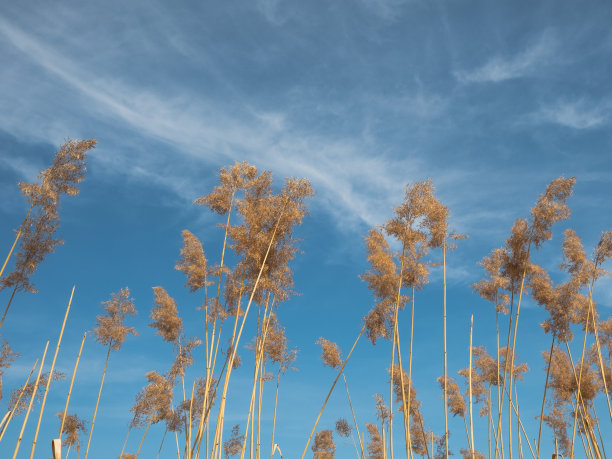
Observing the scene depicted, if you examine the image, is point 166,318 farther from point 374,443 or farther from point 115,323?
point 374,443

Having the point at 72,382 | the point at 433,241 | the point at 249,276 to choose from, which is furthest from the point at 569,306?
the point at 72,382

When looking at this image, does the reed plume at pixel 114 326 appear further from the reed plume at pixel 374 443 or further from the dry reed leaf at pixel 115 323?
the reed plume at pixel 374 443

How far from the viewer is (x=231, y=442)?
10.4 meters

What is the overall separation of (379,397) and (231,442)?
3.44 metres

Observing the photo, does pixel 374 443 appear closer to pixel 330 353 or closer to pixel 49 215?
pixel 330 353

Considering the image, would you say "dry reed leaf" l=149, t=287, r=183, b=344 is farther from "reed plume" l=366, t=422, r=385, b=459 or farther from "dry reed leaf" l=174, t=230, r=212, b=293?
"reed plume" l=366, t=422, r=385, b=459

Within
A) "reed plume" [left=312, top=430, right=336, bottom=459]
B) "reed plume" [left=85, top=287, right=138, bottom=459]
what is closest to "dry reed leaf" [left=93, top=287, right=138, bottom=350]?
"reed plume" [left=85, top=287, right=138, bottom=459]

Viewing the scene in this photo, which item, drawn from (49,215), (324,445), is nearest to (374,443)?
(324,445)

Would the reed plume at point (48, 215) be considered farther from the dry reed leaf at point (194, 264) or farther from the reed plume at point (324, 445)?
the reed plume at point (324, 445)

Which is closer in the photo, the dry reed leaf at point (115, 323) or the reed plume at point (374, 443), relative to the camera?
the dry reed leaf at point (115, 323)

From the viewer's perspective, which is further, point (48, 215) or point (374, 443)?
point (374, 443)

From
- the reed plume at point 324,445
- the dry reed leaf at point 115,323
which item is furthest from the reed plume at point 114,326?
the reed plume at point 324,445

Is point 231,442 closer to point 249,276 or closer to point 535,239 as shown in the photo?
point 249,276

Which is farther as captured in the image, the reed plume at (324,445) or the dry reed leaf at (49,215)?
the reed plume at (324,445)
